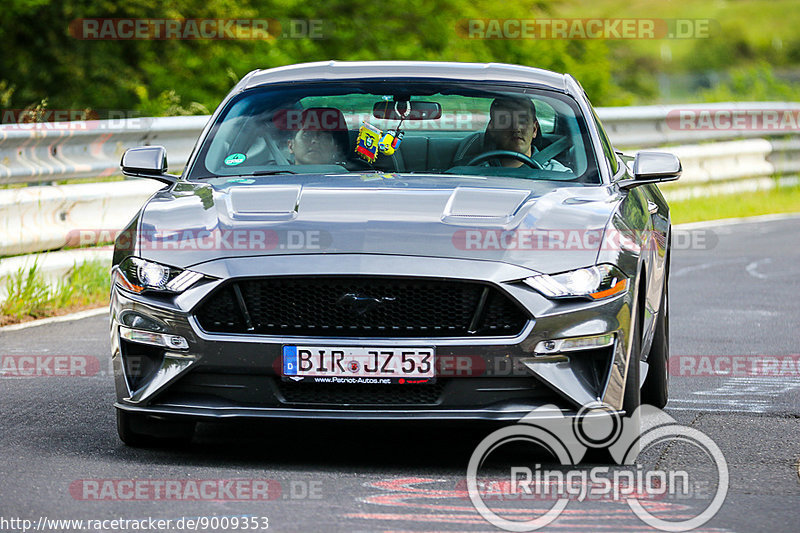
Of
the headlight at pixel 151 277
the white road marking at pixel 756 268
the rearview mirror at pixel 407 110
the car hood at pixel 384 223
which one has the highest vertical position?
the rearview mirror at pixel 407 110

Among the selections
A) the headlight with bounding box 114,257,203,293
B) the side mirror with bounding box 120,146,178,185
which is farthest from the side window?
the headlight with bounding box 114,257,203,293

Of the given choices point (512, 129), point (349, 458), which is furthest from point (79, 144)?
point (349, 458)

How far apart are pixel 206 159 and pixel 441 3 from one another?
2959 centimetres

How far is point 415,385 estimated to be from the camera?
5.55m

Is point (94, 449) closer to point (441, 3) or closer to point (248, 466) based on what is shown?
point (248, 466)

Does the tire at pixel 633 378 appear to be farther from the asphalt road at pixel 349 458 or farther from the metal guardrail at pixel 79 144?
the metal guardrail at pixel 79 144

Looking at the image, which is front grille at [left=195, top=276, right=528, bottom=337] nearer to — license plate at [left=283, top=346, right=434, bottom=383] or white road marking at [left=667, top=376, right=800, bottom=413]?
license plate at [left=283, top=346, right=434, bottom=383]

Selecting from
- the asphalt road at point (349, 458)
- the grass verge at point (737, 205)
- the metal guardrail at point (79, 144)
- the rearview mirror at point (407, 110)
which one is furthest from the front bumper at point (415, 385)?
the grass verge at point (737, 205)

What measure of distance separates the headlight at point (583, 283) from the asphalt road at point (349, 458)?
0.68 meters

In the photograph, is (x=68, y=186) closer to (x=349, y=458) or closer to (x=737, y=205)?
(x=349, y=458)

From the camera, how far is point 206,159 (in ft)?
22.9

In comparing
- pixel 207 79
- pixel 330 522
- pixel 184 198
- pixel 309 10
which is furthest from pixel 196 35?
pixel 330 522

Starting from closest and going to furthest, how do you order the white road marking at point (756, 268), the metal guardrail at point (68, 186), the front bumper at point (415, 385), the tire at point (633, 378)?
1. the front bumper at point (415, 385)
2. the tire at point (633, 378)
3. the metal guardrail at point (68, 186)
4. the white road marking at point (756, 268)

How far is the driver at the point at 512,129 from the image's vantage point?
22.5 ft
